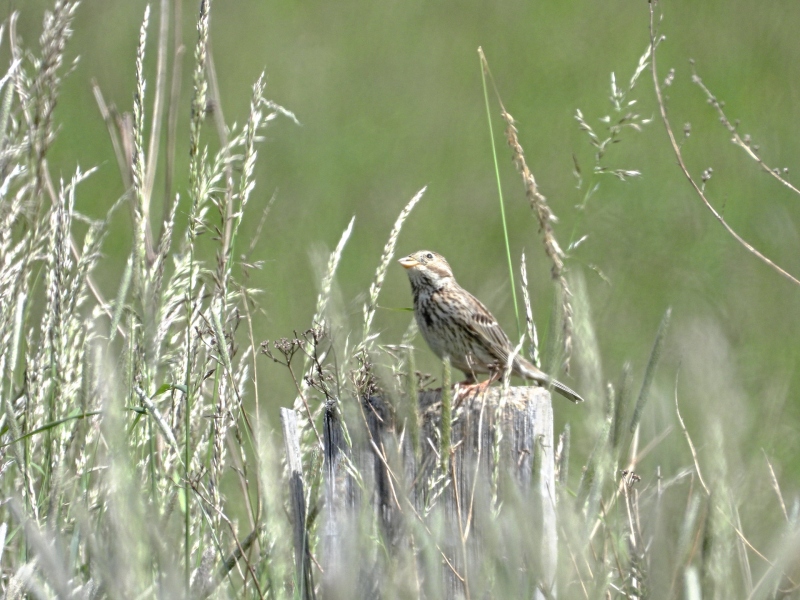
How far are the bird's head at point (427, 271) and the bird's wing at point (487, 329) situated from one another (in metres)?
0.18

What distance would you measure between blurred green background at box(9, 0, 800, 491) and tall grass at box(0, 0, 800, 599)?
400cm

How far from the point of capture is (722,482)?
1.31 meters

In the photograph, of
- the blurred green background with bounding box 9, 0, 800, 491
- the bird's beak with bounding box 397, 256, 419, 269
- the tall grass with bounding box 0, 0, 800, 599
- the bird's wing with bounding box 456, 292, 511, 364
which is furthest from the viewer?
the blurred green background with bounding box 9, 0, 800, 491

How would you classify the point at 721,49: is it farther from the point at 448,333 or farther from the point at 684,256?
the point at 448,333

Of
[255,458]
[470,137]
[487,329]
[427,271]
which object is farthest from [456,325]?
[470,137]

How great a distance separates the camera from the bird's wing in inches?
153

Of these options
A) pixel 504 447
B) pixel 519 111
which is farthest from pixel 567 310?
pixel 519 111

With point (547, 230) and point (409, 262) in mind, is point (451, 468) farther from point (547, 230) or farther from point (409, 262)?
point (409, 262)

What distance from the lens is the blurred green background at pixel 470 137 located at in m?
7.56

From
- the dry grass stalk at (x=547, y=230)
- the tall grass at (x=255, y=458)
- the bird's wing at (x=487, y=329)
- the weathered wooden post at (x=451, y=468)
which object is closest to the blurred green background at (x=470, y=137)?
the bird's wing at (x=487, y=329)

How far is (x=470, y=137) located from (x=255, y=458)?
771 centimetres

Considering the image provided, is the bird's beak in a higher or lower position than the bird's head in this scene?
higher

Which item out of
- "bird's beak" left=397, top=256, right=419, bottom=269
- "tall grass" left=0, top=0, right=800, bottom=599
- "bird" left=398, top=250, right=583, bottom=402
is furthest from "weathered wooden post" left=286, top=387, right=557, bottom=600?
"bird's beak" left=397, top=256, right=419, bottom=269

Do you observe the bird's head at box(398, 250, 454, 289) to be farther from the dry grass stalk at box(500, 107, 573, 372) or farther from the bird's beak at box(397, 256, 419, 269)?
the dry grass stalk at box(500, 107, 573, 372)
